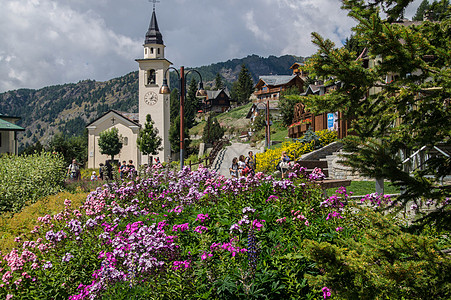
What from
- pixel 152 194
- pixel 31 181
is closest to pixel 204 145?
pixel 31 181

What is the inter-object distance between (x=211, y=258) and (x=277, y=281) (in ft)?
2.63

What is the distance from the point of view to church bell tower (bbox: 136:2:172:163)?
59.4 metres

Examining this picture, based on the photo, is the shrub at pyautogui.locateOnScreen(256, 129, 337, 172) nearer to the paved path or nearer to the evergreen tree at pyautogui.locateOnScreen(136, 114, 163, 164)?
the paved path

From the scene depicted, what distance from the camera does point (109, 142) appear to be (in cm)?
5588

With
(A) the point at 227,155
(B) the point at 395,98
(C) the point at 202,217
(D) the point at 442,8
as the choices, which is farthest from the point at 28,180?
(A) the point at 227,155

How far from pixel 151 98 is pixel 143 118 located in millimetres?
3495

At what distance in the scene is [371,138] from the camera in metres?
2.91

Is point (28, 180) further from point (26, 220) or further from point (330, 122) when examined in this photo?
point (330, 122)

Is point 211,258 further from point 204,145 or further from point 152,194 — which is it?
point 204,145

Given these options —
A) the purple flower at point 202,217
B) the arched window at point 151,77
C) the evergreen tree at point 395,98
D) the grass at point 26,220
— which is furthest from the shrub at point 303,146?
the arched window at point 151,77

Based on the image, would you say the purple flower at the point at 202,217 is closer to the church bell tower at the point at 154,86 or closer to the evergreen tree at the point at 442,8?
the evergreen tree at the point at 442,8

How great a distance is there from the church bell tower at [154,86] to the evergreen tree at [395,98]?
5631 centimetres

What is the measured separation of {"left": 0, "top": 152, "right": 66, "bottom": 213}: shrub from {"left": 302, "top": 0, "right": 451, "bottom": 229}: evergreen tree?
11.3m

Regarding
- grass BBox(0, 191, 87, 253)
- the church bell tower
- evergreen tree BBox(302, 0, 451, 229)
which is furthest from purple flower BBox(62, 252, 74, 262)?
the church bell tower
